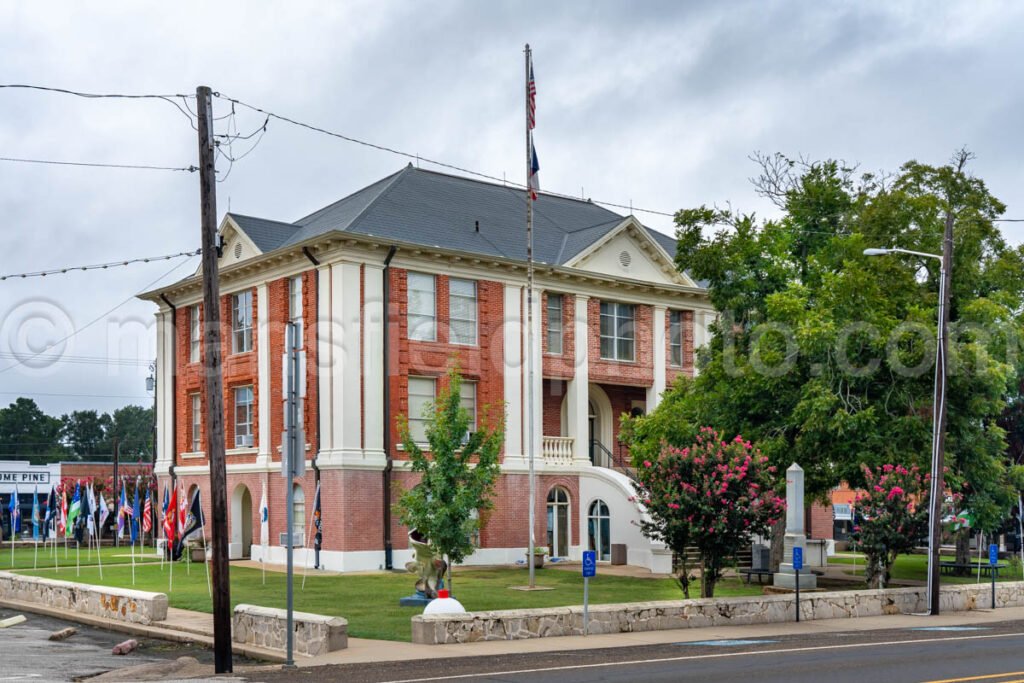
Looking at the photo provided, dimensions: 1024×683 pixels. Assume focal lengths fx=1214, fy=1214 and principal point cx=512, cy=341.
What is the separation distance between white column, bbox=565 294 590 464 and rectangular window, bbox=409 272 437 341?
20.0ft

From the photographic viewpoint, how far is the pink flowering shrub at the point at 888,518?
29375 millimetres

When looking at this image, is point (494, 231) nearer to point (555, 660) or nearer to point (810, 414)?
point (810, 414)

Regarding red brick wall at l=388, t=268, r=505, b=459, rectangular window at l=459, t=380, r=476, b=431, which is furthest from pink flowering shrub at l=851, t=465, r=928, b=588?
rectangular window at l=459, t=380, r=476, b=431

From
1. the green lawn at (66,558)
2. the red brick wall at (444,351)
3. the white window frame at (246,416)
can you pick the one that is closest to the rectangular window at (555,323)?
the red brick wall at (444,351)

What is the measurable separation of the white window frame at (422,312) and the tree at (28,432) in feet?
294

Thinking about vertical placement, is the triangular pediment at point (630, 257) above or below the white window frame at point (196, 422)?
above

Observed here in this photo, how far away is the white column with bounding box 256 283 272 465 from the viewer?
1630 inches

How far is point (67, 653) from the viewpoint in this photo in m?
19.6

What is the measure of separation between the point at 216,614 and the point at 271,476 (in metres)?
24.0

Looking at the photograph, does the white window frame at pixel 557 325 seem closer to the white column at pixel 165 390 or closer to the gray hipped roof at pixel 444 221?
the gray hipped roof at pixel 444 221

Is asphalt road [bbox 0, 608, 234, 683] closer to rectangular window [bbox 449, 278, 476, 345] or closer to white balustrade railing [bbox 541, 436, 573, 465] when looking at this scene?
rectangular window [bbox 449, 278, 476, 345]

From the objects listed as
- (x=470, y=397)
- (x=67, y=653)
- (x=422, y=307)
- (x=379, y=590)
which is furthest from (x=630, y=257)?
(x=67, y=653)

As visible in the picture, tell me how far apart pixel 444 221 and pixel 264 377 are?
8243 mm

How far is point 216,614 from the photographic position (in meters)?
17.4
